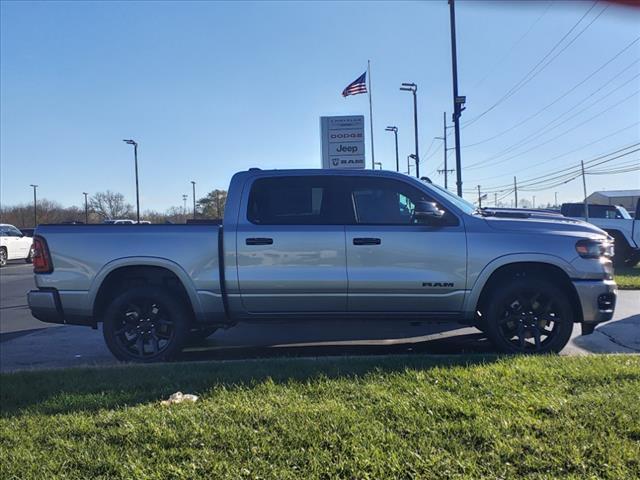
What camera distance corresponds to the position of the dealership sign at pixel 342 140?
1634 centimetres

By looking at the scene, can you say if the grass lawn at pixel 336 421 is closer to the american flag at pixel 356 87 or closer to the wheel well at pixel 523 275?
the wheel well at pixel 523 275

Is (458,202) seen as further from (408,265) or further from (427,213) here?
(408,265)

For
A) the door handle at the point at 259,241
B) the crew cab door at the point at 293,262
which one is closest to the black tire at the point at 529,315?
the crew cab door at the point at 293,262

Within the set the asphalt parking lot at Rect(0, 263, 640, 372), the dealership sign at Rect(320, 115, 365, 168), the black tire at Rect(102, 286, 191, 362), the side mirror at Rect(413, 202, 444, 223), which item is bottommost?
the asphalt parking lot at Rect(0, 263, 640, 372)

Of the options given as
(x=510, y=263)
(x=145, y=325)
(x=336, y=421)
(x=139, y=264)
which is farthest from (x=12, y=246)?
(x=336, y=421)

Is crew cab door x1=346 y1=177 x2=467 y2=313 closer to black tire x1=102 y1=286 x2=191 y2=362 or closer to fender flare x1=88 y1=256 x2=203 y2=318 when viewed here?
fender flare x1=88 y1=256 x2=203 y2=318

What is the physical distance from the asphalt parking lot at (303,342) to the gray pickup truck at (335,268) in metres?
0.62

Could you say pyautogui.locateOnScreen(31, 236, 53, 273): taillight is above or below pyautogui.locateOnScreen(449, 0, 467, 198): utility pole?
below

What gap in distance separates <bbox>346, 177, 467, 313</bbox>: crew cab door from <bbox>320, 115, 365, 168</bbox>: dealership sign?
35.9ft

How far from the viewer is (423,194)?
5.81 metres

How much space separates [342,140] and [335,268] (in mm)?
11275

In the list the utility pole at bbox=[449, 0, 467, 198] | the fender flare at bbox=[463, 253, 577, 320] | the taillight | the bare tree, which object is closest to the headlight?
the fender flare at bbox=[463, 253, 577, 320]

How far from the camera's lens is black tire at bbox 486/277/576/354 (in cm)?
561

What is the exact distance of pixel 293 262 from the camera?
564cm
